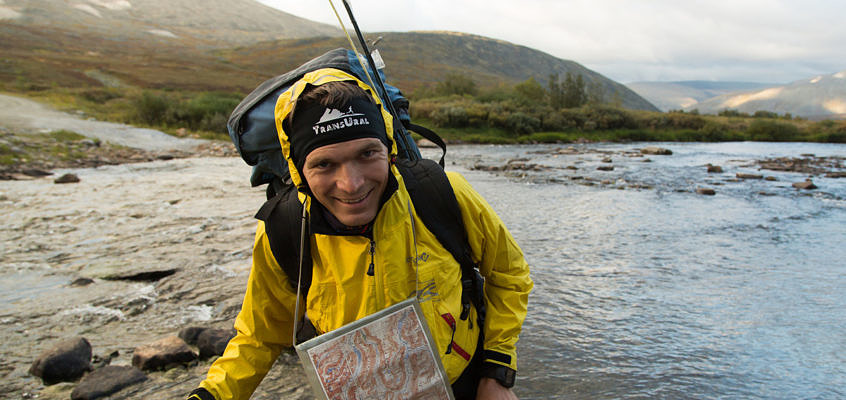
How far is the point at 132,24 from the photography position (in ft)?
482

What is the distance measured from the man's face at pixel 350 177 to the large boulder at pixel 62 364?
→ 265cm

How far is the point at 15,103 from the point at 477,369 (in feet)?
113

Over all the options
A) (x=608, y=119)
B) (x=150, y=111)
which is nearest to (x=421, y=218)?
(x=150, y=111)

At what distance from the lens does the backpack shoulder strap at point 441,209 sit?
171 centimetres

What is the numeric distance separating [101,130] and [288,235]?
25096mm

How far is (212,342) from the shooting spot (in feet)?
11.1

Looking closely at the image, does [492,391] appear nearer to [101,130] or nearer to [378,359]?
[378,359]

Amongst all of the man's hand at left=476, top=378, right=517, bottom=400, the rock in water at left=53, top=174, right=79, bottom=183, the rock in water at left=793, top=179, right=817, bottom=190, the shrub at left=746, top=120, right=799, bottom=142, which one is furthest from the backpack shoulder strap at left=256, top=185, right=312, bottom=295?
the shrub at left=746, top=120, right=799, bottom=142

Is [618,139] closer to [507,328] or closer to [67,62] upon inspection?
[507,328]

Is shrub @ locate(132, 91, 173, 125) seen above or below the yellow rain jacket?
above

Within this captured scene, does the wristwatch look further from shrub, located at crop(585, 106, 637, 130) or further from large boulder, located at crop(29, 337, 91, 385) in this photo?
shrub, located at crop(585, 106, 637, 130)

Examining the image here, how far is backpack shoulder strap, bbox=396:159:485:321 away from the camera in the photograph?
5.62 feet

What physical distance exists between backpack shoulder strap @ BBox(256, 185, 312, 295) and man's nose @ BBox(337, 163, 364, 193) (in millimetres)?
245

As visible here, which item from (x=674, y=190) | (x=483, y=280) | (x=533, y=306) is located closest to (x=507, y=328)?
(x=483, y=280)
